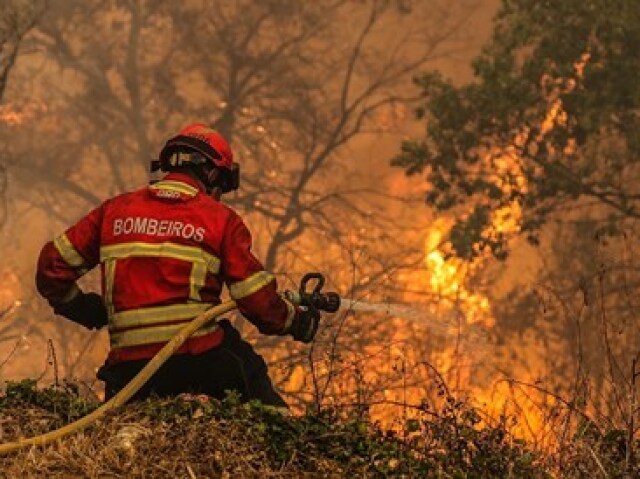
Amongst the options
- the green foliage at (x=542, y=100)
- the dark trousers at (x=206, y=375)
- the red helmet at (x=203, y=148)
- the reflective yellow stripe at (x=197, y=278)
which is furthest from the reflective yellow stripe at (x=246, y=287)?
the green foliage at (x=542, y=100)

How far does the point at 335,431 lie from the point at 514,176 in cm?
1258

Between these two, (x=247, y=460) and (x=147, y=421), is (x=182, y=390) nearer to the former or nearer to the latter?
(x=147, y=421)

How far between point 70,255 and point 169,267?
47 centimetres

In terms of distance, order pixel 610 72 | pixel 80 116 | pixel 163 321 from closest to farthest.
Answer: pixel 163 321 < pixel 610 72 < pixel 80 116

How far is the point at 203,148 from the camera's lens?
455 cm

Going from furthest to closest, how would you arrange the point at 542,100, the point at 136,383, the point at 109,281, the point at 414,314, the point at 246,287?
the point at 542,100
the point at 414,314
the point at 109,281
the point at 246,287
the point at 136,383

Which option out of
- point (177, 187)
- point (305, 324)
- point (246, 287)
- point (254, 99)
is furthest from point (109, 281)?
point (254, 99)

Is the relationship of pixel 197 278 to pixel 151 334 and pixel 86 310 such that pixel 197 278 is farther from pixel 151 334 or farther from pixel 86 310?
pixel 86 310

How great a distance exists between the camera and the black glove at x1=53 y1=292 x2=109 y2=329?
4598 mm

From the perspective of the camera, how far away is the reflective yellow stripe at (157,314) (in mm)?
4246

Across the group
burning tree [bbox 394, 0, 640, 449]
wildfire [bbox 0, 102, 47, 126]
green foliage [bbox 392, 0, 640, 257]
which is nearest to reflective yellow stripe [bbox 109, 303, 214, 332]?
burning tree [bbox 394, 0, 640, 449]

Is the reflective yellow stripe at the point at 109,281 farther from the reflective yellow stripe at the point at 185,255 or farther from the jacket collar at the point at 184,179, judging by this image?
the jacket collar at the point at 184,179

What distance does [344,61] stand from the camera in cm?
2580

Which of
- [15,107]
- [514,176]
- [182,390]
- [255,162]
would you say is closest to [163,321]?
[182,390]
